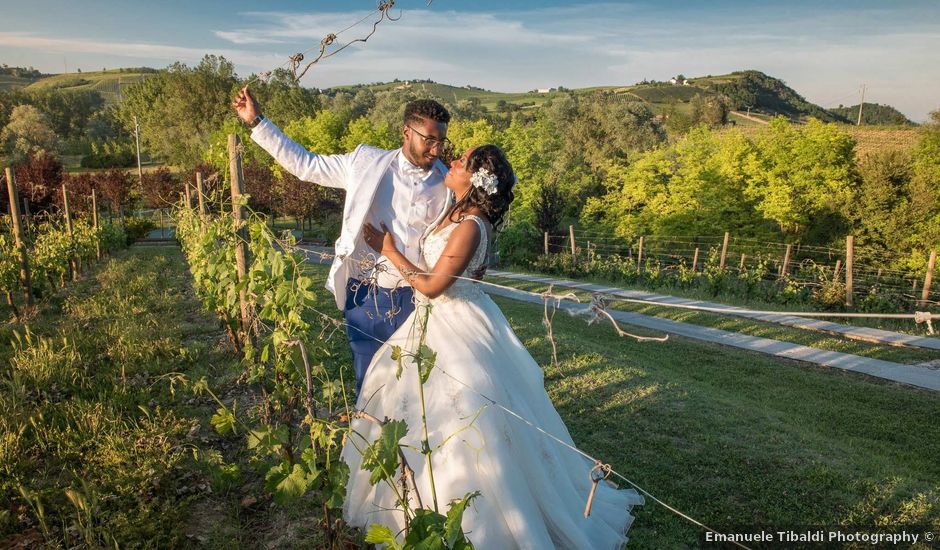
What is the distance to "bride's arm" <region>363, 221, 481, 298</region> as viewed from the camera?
259cm

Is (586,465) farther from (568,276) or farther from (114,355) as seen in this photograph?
(568,276)

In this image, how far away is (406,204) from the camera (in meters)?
3.11

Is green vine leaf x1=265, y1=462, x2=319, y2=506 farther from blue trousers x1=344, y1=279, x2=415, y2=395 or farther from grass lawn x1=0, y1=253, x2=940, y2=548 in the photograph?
blue trousers x1=344, y1=279, x2=415, y2=395

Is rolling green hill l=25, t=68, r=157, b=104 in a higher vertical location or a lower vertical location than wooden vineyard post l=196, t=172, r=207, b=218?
higher

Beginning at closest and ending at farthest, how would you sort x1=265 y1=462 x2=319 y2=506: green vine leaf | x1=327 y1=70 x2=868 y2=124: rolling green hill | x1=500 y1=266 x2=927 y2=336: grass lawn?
x1=265 y1=462 x2=319 y2=506: green vine leaf, x1=500 y1=266 x2=927 y2=336: grass lawn, x1=327 y1=70 x2=868 y2=124: rolling green hill

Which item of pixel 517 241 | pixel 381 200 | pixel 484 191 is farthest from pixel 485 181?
pixel 517 241

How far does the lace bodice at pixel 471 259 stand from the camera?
8.84 ft

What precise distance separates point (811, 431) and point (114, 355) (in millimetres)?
6587

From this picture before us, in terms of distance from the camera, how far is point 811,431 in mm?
4918

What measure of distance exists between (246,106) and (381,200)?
0.86m

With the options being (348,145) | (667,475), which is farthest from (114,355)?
(348,145)

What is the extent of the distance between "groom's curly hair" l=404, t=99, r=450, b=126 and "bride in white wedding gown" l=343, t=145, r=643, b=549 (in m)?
0.36

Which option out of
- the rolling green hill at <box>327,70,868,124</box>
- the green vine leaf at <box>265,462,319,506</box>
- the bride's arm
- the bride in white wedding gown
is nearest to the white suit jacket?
the bride in white wedding gown

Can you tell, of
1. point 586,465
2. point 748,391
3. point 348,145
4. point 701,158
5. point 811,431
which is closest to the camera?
point 586,465
